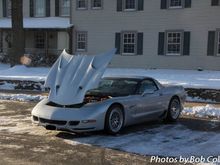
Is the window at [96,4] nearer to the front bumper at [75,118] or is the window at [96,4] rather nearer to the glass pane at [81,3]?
the glass pane at [81,3]

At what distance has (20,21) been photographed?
26.4 metres

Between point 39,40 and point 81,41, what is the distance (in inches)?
220

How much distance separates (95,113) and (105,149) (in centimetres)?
117

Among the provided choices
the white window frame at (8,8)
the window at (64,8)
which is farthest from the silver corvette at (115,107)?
the white window frame at (8,8)

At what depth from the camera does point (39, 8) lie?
3553 centimetres

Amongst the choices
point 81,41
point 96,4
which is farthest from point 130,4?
point 81,41

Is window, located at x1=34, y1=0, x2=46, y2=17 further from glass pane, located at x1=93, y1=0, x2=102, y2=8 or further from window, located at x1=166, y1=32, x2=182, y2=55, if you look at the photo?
window, located at x1=166, y1=32, x2=182, y2=55

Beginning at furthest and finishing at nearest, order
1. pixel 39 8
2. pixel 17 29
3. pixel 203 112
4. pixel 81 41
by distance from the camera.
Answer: pixel 39 8
pixel 81 41
pixel 17 29
pixel 203 112

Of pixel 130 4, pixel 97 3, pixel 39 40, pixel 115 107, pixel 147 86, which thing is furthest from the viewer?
pixel 39 40

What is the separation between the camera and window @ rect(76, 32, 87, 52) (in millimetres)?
31869

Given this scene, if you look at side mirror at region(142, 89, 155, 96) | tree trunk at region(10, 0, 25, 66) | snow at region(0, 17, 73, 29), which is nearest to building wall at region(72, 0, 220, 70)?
snow at region(0, 17, 73, 29)

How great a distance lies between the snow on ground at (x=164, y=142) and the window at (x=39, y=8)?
26188 millimetres

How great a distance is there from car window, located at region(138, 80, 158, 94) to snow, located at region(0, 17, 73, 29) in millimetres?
21264

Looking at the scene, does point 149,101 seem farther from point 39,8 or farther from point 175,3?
point 39,8
